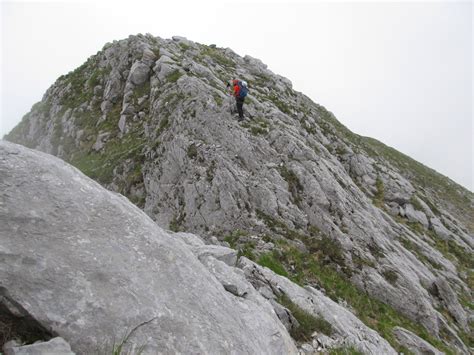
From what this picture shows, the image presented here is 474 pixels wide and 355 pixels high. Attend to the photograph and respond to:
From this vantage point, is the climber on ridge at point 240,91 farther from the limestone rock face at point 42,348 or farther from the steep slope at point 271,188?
the limestone rock face at point 42,348

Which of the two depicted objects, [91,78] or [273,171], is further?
[91,78]

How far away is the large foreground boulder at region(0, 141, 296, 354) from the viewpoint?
5.74 m

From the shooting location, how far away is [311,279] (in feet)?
58.8

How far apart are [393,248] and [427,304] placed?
4544 millimetres

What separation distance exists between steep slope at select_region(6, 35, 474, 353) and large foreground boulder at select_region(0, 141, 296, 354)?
1018 cm

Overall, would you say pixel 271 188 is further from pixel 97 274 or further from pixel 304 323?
pixel 97 274

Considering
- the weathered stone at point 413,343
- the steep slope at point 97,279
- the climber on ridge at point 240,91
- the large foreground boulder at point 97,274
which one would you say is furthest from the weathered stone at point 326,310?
the climber on ridge at point 240,91

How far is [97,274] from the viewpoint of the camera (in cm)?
639

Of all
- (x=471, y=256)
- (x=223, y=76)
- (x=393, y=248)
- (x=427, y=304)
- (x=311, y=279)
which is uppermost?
(x=223, y=76)

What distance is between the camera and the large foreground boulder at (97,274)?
5738mm

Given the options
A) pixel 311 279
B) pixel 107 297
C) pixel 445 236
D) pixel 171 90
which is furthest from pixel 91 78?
pixel 445 236

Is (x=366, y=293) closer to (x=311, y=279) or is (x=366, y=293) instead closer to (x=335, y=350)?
(x=311, y=279)

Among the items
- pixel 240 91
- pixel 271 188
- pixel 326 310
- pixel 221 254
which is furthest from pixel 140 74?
pixel 326 310

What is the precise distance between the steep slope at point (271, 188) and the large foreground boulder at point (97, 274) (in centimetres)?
1018
